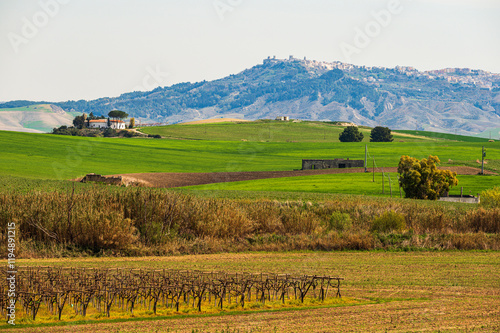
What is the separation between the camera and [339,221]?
46.6 m

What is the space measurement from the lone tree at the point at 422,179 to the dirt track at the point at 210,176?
23800 mm

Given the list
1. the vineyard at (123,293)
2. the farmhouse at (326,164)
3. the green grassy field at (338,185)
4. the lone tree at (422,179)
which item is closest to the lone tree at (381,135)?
the farmhouse at (326,164)

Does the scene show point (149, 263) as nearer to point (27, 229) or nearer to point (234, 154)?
point (27, 229)

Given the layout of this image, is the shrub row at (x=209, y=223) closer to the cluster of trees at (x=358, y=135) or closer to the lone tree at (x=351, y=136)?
the lone tree at (x=351, y=136)

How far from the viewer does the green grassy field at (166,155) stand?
95.0 m

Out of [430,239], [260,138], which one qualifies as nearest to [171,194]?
[430,239]

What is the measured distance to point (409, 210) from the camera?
49500mm

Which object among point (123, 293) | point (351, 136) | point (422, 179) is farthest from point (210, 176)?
point (351, 136)

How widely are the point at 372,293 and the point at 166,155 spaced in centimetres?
10346

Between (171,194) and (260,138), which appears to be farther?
(260,138)

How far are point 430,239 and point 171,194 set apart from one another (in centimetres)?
2031

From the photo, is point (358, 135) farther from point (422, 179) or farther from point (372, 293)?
point (372, 293)

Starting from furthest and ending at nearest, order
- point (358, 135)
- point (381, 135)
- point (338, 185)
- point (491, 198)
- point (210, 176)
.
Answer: point (381, 135)
point (358, 135)
point (210, 176)
point (338, 185)
point (491, 198)

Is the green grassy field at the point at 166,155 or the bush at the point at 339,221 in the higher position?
the green grassy field at the point at 166,155
